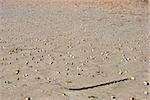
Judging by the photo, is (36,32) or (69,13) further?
(69,13)

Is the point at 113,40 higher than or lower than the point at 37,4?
lower

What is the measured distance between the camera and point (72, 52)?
14070 millimetres

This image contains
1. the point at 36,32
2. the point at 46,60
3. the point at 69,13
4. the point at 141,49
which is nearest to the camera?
the point at 46,60

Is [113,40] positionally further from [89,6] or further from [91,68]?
[89,6]

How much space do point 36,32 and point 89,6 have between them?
31.6 feet

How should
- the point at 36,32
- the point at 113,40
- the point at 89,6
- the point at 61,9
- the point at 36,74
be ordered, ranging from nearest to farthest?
the point at 36,74 → the point at 113,40 → the point at 36,32 → the point at 61,9 → the point at 89,6

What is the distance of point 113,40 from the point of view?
53.1 feet

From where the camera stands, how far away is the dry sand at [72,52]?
9883 mm

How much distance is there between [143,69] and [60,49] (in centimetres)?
398

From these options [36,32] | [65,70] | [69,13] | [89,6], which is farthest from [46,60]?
[89,6]

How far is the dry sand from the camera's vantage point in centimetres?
988

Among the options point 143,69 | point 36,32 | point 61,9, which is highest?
point 61,9

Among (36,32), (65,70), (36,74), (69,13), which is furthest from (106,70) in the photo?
(69,13)

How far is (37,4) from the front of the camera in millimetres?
27422
